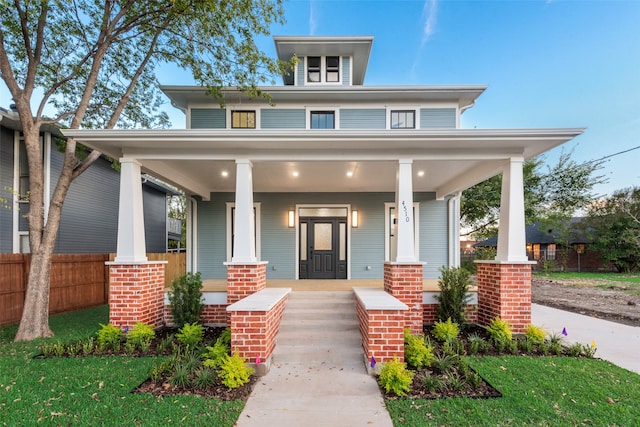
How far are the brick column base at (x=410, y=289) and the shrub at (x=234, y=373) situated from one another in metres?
2.67

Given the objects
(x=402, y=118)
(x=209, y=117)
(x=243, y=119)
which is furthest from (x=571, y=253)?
(x=209, y=117)

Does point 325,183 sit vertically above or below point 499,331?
above

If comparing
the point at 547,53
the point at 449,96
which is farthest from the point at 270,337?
the point at 547,53

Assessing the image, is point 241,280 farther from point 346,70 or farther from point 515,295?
point 346,70

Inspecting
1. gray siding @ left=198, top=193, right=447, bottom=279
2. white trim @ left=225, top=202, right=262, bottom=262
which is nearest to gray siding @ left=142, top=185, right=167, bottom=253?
gray siding @ left=198, top=193, right=447, bottom=279

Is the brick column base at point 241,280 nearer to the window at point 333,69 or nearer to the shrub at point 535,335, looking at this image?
the shrub at point 535,335

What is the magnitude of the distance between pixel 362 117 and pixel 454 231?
421 cm

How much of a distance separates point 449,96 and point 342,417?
8.24m

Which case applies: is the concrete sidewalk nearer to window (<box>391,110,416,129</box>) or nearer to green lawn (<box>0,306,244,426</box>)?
green lawn (<box>0,306,244,426</box>)

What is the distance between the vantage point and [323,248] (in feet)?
28.4

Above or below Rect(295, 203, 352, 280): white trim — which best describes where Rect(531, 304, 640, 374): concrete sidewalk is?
below

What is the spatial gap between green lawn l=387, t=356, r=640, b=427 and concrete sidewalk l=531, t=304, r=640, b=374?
24.5 inches

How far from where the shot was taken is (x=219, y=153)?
5277 mm

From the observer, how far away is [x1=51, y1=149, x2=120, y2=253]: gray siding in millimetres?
8625
